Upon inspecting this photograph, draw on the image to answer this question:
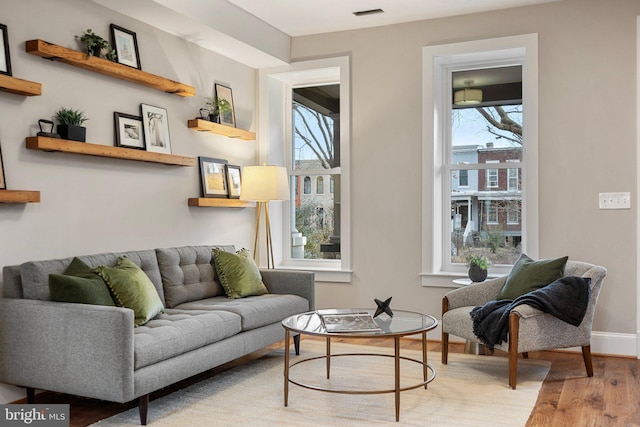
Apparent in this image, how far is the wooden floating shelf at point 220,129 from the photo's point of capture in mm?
4957

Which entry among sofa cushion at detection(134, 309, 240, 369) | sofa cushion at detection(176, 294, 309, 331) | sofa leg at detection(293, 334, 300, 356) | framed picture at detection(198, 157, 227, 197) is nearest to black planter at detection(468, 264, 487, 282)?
sofa cushion at detection(176, 294, 309, 331)

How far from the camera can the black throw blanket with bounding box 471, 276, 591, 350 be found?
3826mm

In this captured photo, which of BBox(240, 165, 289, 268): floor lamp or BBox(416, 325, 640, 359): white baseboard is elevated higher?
BBox(240, 165, 289, 268): floor lamp

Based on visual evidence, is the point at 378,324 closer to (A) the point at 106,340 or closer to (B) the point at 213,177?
(A) the point at 106,340

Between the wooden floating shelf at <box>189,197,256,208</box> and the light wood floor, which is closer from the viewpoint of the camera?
the light wood floor

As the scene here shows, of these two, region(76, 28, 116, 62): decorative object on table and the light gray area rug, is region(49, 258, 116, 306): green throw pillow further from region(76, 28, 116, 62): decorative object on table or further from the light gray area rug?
region(76, 28, 116, 62): decorative object on table

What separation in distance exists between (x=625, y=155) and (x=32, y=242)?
406 cm

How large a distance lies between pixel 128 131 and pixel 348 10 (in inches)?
79.4

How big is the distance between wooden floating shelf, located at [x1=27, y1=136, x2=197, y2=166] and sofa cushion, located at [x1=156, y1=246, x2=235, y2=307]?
25.3 inches

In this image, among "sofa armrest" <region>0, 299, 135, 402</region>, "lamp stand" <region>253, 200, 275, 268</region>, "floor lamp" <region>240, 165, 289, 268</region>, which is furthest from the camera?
"lamp stand" <region>253, 200, 275, 268</region>

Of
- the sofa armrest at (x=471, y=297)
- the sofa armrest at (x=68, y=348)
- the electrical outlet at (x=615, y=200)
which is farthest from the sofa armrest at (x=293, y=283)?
the electrical outlet at (x=615, y=200)

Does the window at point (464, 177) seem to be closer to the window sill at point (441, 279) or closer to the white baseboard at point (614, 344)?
the window sill at point (441, 279)

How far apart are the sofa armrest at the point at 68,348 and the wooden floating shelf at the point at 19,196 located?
53 centimetres

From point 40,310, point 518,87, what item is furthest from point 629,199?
point 40,310
